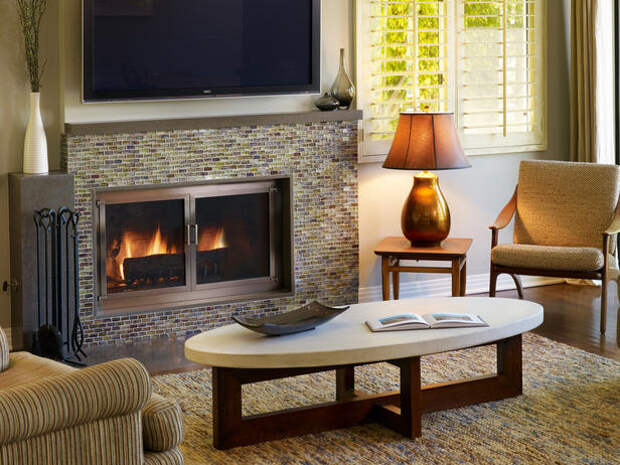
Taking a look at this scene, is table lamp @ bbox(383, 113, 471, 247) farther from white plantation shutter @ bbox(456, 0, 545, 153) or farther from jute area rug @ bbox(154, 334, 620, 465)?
jute area rug @ bbox(154, 334, 620, 465)

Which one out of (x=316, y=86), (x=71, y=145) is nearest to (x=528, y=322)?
(x=316, y=86)

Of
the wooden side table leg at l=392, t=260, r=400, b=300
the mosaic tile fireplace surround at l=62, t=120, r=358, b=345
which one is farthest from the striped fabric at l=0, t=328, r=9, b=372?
the wooden side table leg at l=392, t=260, r=400, b=300

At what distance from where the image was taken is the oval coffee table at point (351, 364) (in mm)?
3568

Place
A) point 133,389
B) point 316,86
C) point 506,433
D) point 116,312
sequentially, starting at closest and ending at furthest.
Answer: point 133,389 → point 506,433 → point 116,312 → point 316,86

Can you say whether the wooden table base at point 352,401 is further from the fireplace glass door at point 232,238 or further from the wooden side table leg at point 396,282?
the fireplace glass door at point 232,238

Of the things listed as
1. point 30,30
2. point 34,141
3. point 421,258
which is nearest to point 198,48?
point 30,30

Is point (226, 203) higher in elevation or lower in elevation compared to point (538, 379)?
higher

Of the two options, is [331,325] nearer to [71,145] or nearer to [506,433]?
[506,433]

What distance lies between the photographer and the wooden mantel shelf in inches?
199

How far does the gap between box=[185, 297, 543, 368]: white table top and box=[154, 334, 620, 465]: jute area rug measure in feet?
1.16

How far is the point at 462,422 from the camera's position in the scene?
394cm

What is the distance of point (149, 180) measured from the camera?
525cm

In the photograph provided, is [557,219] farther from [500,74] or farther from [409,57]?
[409,57]

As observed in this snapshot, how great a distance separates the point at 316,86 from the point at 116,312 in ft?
5.77
